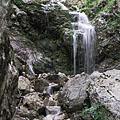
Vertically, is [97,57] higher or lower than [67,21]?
lower

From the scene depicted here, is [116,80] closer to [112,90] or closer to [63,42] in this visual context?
[112,90]

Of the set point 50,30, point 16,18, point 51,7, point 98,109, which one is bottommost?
point 98,109

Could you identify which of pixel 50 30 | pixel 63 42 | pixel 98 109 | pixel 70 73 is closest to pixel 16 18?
pixel 50 30

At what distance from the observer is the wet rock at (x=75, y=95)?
11.5 feet

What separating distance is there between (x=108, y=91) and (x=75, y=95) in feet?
2.82

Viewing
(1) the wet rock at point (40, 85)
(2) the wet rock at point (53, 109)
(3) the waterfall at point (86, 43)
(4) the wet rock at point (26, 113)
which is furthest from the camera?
(3) the waterfall at point (86, 43)

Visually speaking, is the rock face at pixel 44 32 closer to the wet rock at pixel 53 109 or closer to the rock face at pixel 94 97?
the wet rock at pixel 53 109

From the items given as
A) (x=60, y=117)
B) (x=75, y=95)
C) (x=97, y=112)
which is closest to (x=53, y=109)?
(x=60, y=117)

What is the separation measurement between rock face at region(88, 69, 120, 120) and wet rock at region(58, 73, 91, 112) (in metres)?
0.25

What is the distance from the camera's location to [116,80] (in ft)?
12.6

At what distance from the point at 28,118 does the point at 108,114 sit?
6.07ft

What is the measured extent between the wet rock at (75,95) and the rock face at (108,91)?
0.25 meters

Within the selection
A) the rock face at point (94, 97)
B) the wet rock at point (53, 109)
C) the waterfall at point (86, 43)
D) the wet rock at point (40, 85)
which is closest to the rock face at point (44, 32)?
the waterfall at point (86, 43)

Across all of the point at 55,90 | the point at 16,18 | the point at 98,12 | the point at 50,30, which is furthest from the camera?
the point at 98,12
